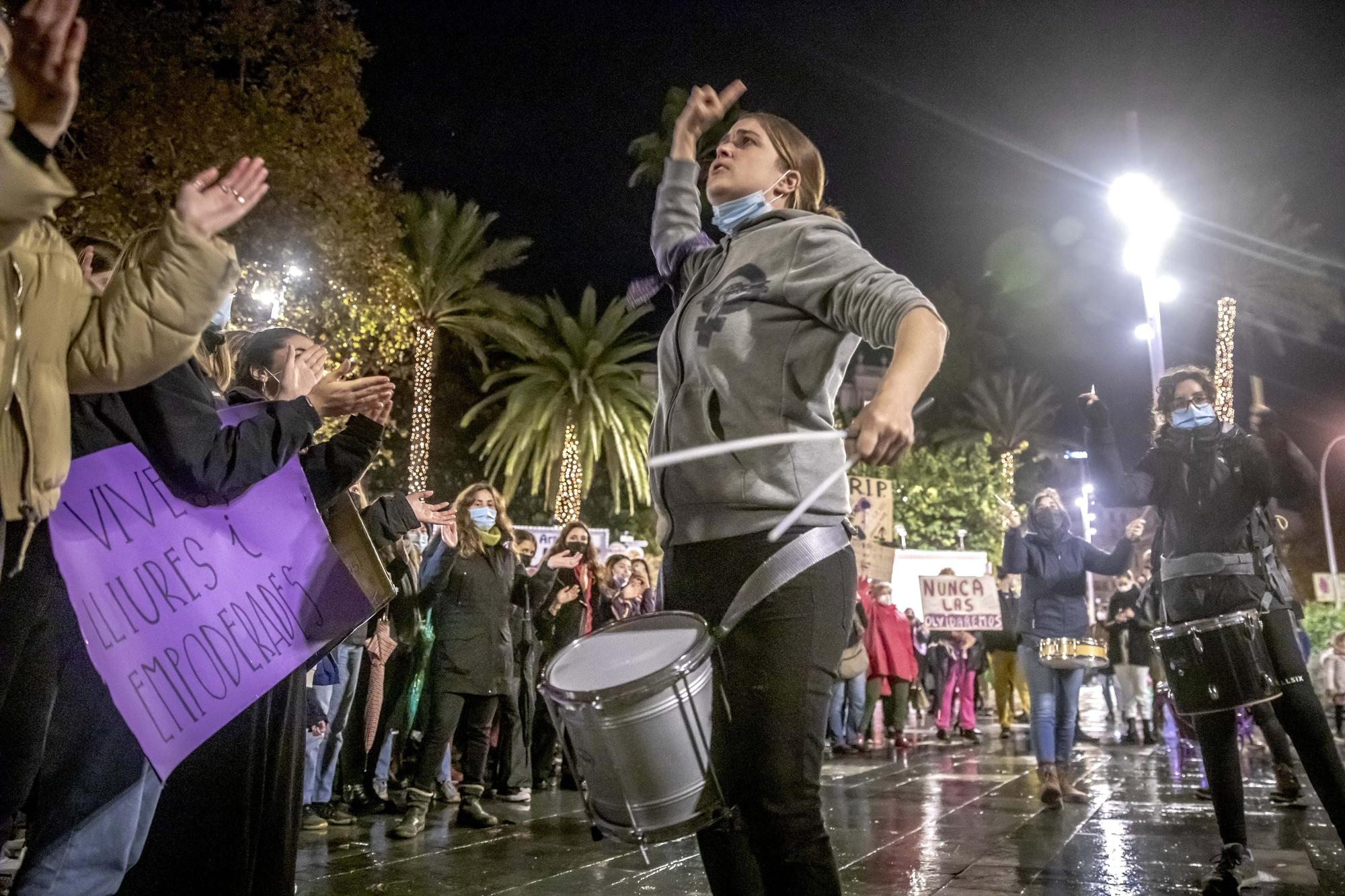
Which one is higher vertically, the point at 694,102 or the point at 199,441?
the point at 694,102

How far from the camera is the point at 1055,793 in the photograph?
6.90m

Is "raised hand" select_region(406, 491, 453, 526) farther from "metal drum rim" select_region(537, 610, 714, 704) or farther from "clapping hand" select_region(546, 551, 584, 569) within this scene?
"metal drum rim" select_region(537, 610, 714, 704)

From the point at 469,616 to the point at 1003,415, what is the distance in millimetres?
42839

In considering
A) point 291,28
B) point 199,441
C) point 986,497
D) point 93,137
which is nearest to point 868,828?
point 199,441

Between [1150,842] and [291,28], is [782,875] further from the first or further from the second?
[291,28]

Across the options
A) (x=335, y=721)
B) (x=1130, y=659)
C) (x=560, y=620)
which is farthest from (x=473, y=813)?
(x=1130, y=659)

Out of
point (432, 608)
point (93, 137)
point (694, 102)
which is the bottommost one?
point (432, 608)

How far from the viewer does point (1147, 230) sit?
15.9 meters

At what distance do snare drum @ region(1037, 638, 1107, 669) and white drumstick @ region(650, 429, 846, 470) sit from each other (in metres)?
5.72

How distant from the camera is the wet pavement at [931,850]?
443 centimetres

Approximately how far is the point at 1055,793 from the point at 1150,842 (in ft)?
4.97

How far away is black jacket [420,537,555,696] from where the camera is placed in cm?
682

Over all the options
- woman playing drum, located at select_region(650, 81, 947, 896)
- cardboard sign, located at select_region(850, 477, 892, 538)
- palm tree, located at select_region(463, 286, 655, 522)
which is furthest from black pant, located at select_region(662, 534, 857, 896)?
palm tree, located at select_region(463, 286, 655, 522)

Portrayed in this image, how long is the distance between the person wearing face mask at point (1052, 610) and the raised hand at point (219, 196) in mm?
6046
